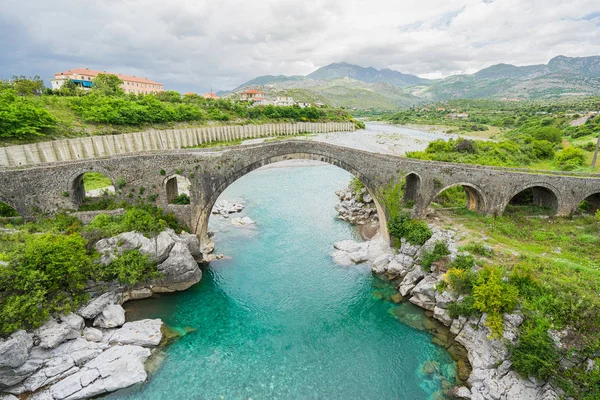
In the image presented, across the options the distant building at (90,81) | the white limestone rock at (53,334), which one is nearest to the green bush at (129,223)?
the white limestone rock at (53,334)

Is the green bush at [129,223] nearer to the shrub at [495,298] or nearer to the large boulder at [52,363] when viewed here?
the large boulder at [52,363]

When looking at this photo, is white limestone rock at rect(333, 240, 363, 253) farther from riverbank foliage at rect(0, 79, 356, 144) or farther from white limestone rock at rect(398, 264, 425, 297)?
riverbank foliage at rect(0, 79, 356, 144)

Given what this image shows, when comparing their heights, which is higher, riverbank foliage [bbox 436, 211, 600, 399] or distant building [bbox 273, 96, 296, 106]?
distant building [bbox 273, 96, 296, 106]

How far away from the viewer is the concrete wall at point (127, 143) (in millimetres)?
25078

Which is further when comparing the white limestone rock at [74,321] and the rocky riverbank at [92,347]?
the white limestone rock at [74,321]

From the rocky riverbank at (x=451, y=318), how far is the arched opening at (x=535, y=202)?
327 inches

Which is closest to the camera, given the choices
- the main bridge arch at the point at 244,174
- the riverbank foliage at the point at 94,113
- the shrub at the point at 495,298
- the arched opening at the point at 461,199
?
the shrub at the point at 495,298

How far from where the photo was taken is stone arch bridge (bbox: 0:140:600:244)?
18.9 metres

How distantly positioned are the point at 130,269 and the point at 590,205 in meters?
33.1

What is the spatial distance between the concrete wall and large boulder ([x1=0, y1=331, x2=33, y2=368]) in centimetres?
1352

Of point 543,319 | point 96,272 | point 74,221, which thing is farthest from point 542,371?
point 74,221

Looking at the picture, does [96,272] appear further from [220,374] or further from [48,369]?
[220,374]

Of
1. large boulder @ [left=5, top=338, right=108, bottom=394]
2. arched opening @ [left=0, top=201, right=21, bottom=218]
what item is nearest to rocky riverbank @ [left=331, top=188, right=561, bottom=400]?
large boulder @ [left=5, top=338, right=108, bottom=394]

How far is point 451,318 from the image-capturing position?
16.3 meters
